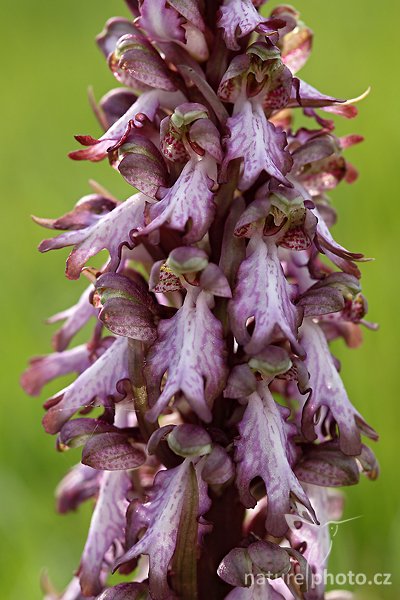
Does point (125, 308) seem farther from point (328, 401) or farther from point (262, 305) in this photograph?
point (328, 401)

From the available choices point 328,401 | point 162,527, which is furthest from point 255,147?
point 162,527

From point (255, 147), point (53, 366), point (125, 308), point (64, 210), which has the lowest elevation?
point (64, 210)

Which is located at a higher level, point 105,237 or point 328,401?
point 105,237

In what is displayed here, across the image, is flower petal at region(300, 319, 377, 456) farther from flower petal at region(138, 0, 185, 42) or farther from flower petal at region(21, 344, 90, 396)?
flower petal at region(138, 0, 185, 42)

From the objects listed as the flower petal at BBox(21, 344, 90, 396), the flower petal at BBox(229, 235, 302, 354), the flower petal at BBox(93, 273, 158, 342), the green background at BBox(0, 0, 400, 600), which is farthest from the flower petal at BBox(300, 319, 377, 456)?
the green background at BBox(0, 0, 400, 600)

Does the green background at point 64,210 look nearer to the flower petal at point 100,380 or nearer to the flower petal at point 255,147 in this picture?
the flower petal at point 100,380

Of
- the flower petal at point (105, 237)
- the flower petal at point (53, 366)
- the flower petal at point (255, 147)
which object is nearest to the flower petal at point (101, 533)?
the flower petal at point (53, 366)
